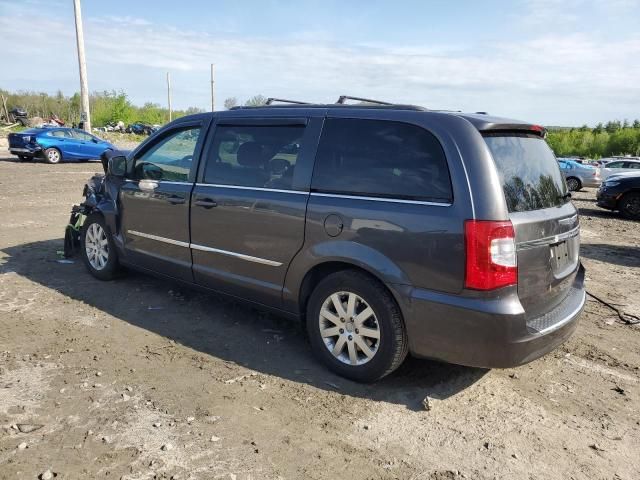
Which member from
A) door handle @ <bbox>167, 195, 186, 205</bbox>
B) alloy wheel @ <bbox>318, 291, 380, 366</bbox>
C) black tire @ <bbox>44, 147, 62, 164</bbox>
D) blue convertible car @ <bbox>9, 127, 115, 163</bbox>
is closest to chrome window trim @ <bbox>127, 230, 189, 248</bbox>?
door handle @ <bbox>167, 195, 186, 205</bbox>

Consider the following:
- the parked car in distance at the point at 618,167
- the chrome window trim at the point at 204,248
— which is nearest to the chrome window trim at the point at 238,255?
the chrome window trim at the point at 204,248

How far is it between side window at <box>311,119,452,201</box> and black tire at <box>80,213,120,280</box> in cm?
284

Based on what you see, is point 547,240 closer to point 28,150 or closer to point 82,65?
point 28,150

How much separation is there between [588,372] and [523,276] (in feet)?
4.48

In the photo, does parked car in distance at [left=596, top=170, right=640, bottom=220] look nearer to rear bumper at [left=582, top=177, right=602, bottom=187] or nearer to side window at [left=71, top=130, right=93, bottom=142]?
rear bumper at [left=582, top=177, right=602, bottom=187]

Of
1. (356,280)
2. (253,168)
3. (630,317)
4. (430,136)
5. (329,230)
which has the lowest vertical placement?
(630,317)

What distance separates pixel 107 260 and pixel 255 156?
7.94 feet

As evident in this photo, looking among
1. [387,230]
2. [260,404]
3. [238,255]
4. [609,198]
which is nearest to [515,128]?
[387,230]

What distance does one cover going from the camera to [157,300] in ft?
17.0

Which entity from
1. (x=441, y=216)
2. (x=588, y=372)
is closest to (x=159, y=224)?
(x=441, y=216)

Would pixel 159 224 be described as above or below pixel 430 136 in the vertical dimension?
below

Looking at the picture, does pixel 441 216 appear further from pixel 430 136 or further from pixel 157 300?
pixel 157 300

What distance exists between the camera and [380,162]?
3439 millimetres

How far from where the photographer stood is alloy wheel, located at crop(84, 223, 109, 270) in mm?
5633
